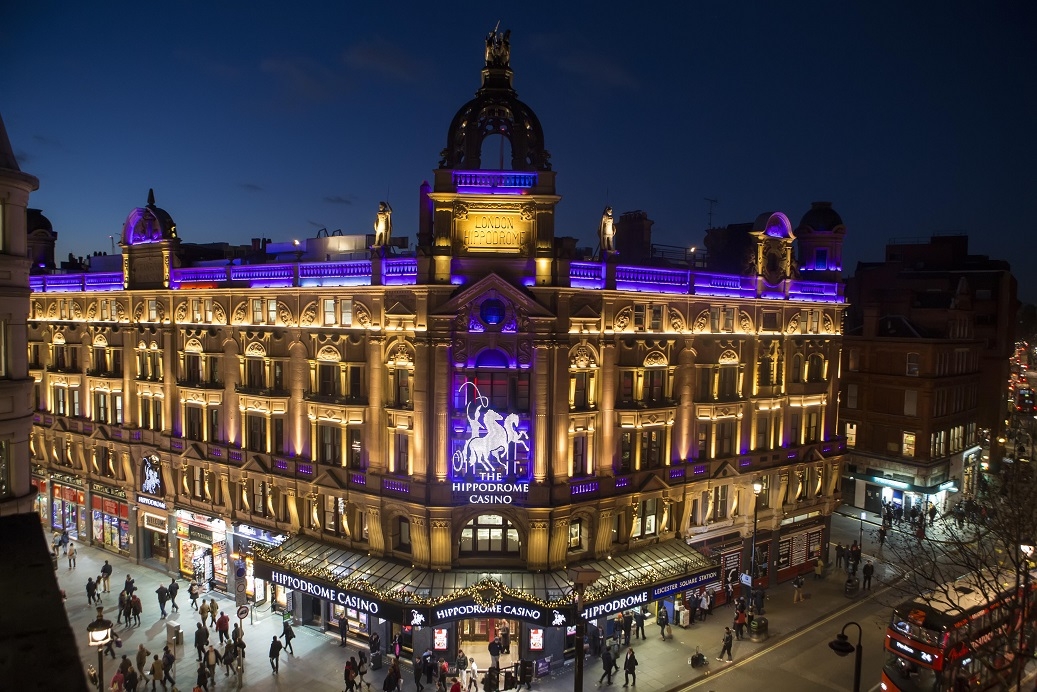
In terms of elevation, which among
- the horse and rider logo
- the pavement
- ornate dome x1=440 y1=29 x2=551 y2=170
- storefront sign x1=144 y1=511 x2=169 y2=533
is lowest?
the pavement

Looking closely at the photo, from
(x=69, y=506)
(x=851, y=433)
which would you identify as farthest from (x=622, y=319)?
(x=69, y=506)

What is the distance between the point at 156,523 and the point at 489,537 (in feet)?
80.2

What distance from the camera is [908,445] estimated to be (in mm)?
53000

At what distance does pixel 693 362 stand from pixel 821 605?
1569cm

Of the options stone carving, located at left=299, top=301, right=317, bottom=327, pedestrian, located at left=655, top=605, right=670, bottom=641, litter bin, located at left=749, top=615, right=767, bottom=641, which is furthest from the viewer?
stone carving, located at left=299, top=301, right=317, bottom=327

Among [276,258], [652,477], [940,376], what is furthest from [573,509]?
[940,376]

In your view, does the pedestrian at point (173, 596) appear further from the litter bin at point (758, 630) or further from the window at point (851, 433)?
the window at point (851, 433)

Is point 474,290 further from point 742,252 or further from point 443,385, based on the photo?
point 742,252

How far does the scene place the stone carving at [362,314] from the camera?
110 ft

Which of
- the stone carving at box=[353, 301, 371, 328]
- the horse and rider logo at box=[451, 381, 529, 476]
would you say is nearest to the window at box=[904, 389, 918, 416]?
the horse and rider logo at box=[451, 381, 529, 476]

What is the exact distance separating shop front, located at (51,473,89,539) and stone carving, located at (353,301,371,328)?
27680mm

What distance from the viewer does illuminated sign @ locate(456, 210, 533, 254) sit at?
31469mm

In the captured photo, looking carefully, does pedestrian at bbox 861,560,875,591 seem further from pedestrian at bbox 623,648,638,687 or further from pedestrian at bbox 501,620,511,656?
pedestrian at bbox 501,620,511,656

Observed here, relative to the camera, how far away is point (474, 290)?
30625mm
